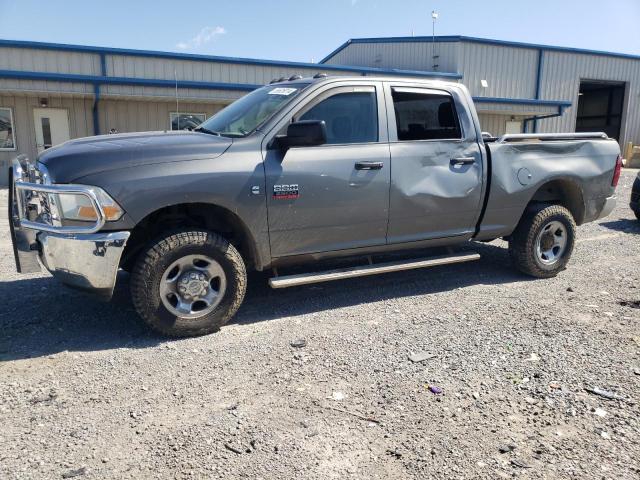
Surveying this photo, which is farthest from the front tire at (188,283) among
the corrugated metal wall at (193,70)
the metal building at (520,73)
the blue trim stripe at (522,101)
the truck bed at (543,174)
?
the metal building at (520,73)

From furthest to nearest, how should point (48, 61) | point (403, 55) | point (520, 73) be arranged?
point (403, 55)
point (520, 73)
point (48, 61)

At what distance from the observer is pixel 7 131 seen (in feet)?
52.2

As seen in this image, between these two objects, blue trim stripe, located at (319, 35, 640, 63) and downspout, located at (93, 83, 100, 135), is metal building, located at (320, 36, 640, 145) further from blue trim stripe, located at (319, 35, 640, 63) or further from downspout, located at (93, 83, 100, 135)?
downspout, located at (93, 83, 100, 135)

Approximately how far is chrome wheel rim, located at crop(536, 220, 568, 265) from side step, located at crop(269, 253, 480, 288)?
1069mm

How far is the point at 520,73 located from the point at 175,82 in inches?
755

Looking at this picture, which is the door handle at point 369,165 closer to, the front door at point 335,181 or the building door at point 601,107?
the front door at point 335,181

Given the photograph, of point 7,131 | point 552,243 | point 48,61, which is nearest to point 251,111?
point 552,243

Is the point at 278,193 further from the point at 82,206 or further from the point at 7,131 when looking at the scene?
the point at 7,131

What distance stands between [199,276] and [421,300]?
89.1 inches

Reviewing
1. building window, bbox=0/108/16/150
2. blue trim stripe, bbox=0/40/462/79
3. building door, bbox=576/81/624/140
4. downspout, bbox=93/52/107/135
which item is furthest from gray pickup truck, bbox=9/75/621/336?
building door, bbox=576/81/624/140

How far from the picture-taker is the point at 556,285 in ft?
18.4

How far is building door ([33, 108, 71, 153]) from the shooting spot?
16.1 metres

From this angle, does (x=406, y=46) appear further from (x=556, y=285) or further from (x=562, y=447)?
(x=562, y=447)

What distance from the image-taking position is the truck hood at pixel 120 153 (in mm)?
3631
